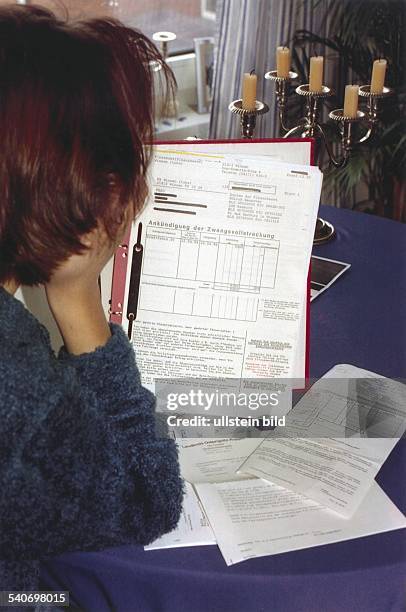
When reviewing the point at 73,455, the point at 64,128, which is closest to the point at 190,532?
the point at 73,455

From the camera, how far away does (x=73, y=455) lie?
37.1 inches

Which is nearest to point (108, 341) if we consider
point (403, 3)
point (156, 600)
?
point (156, 600)

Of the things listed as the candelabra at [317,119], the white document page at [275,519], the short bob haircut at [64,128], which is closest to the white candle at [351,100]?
the candelabra at [317,119]

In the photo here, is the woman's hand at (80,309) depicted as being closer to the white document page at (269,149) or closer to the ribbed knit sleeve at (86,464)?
the ribbed knit sleeve at (86,464)

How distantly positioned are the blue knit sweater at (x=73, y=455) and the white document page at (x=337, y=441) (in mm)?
167

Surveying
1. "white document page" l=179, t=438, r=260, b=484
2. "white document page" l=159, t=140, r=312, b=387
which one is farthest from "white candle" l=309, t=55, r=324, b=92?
"white document page" l=179, t=438, r=260, b=484

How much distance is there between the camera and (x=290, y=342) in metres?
1.25

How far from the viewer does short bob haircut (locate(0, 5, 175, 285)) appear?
2.96 feet

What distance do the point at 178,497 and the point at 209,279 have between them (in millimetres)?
334

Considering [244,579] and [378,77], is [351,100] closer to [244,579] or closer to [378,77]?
[378,77]

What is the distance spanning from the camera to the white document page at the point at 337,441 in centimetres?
112

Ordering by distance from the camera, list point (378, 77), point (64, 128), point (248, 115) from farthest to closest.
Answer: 1. point (378, 77)
2. point (248, 115)
3. point (64, 128)

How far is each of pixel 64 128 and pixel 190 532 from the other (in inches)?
20.1

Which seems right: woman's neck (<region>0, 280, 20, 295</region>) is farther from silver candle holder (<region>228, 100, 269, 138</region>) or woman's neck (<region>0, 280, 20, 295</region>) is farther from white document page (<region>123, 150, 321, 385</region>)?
silver candle holder (<region>228, 100, 269, 138</region>)
